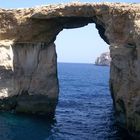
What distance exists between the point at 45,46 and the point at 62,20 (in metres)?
3.58

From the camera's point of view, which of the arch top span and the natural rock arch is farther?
the natural rock arch

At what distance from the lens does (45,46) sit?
42688 mm

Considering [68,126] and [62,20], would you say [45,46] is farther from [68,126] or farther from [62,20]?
[68,126]

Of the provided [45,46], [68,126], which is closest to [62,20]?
[45,46]

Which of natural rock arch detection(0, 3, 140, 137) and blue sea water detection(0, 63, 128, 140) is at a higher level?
natural rock arch detection(0, 3, 140, 137)

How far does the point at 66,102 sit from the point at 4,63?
1527 cm

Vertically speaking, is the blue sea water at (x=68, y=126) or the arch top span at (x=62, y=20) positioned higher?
the arch top span at (x=62, y=20)

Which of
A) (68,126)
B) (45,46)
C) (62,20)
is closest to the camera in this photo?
(68,126)

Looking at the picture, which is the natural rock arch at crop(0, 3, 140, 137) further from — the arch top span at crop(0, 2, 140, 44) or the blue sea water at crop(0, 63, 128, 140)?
the blue sea water at crop(0, 63, 128, 140)

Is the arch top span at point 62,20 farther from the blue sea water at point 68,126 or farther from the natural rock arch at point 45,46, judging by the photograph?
the blue sea water at point 68,126

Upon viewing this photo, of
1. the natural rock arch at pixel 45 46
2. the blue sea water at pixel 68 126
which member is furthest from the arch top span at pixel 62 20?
the blue sea water at pixel 68 126

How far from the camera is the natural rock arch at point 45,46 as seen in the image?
112ft

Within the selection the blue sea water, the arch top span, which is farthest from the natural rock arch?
the blue sea water

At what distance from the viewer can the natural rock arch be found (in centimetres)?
3425
